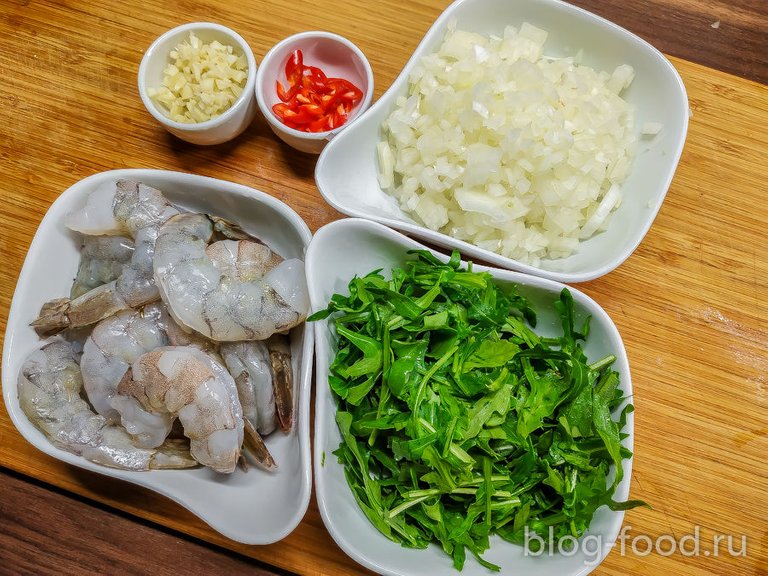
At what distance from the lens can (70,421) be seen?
1683mm

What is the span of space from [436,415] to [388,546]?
0.39 metres

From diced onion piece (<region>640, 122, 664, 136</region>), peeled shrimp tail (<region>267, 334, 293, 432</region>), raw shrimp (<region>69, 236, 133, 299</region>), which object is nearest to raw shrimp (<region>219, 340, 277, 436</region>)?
peeled shrimp tail (<region>267, 334, 293, 432</region>)

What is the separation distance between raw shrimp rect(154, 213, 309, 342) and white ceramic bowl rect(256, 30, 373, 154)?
0.40 metres

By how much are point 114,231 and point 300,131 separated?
0.60 metres

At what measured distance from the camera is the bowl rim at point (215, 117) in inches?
74.1

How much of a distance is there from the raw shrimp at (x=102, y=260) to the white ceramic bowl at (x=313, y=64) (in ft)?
1.85

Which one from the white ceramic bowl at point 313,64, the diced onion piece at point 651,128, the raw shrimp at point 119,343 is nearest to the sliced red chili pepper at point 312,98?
the white ceramic bowl at point 313,64

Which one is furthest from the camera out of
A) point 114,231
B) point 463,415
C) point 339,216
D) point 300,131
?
point 339,216

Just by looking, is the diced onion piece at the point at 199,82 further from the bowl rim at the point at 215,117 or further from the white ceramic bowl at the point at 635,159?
the white ceramic bowl at the point at 635,159

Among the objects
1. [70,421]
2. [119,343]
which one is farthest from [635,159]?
[70,421]

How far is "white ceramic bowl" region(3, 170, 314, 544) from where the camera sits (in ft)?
5.46

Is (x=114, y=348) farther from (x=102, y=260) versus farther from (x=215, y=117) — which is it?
(x=215, y=117)

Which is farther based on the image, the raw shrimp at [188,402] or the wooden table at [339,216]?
the wooden table at [339,216]

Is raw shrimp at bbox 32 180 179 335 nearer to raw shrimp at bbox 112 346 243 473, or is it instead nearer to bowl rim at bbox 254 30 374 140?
raw shrimp at bbox 112 346 243 473
